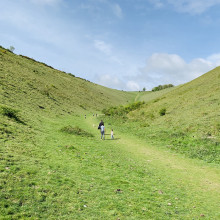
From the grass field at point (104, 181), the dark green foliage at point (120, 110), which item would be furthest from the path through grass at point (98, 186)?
the dark green foliage at point (120, 110)

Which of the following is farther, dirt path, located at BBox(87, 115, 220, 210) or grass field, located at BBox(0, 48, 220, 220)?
dirt path, located at BBox(87, 115, 220, 210)

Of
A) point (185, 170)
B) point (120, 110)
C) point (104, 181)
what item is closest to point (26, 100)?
point (120, 110)

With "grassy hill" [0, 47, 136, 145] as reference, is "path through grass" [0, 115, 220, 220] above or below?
below

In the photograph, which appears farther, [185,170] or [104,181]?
[185,170]

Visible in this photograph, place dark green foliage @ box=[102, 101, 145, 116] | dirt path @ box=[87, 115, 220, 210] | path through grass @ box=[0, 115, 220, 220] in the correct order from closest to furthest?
path through grass @ box=[0, 115, 220, 220] < dirt path @ box=[87, 115, 220, 210] < dark green foliage @ box=[102, 101, 145, 116]

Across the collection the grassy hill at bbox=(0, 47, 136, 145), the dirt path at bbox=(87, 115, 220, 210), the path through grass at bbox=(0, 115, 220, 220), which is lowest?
the path through grass at bbox=(0, 115, 220, 220)

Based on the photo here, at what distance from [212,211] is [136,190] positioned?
13.5 feet

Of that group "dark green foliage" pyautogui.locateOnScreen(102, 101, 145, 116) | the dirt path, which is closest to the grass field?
the dirt path

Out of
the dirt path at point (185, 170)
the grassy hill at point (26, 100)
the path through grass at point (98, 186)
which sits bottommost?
the path through grass at point (98, 186)

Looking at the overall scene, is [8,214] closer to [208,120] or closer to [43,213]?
[43,213]

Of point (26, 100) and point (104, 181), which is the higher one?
point (26, 100)

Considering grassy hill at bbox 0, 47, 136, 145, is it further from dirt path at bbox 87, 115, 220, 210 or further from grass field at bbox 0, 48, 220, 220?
dirt path at bbox 87, 115, 220, 210

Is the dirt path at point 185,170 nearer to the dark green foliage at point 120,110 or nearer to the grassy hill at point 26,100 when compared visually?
the grassy hill at point 26,100

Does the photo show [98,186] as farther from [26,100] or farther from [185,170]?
[26,100]
